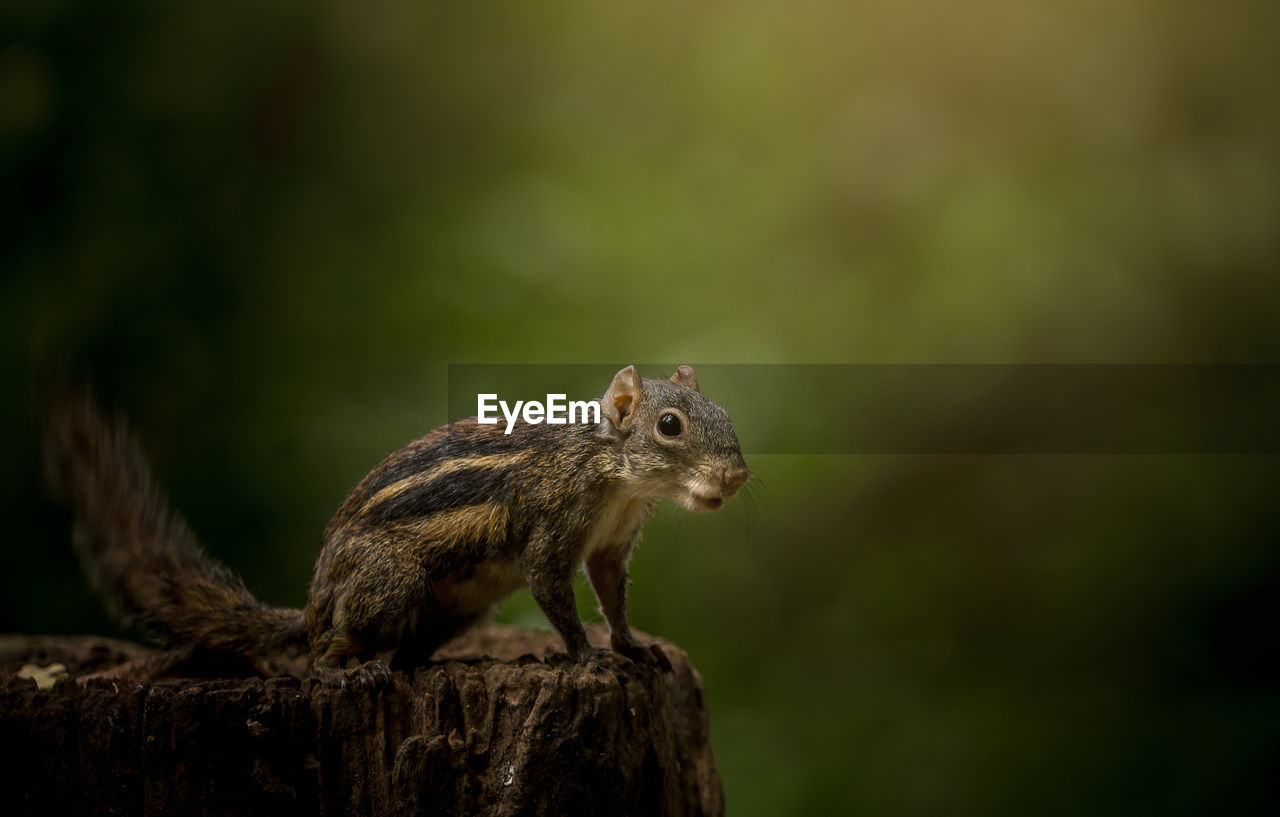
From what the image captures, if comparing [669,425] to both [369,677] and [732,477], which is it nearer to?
[732,477]

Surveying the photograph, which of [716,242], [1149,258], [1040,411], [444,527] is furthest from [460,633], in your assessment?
[1149,258]

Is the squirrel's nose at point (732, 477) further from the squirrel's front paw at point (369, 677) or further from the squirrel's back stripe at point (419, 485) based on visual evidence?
the squirrel's front paw at point (369, 677)

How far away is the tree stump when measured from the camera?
2.31 m

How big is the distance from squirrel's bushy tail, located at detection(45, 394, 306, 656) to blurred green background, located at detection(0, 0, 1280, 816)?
1262mm

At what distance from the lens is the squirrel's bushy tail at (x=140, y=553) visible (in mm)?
2906

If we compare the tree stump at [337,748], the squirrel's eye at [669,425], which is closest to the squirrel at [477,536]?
the squirrel's eye at [669,425]

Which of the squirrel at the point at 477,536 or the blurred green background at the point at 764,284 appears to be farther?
the blurred green background at the point at 764,284

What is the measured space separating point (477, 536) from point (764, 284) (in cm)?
224

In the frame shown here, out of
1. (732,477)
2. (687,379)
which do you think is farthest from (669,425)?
(687,379)

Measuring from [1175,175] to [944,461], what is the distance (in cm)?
150

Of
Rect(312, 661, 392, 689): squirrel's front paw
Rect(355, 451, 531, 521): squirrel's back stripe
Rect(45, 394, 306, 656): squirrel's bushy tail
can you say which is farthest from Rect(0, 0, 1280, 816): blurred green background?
Rect(312, 661, 392, 689): squirrel's front paw

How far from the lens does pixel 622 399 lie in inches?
105

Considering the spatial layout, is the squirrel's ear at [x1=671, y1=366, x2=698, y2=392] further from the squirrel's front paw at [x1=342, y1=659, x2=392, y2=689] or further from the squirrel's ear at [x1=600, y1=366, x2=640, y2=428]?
the squirrel's front paw at [x1=342, y1=659, x2=392, y2=689]

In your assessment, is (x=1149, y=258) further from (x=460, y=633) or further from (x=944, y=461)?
(x=460, y=633)
